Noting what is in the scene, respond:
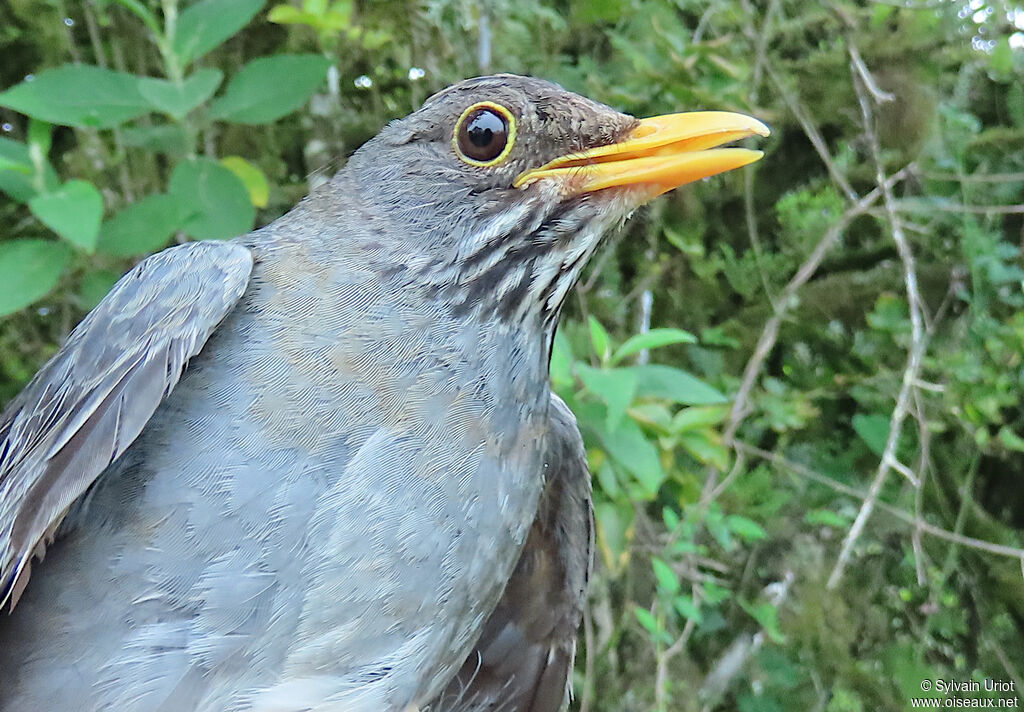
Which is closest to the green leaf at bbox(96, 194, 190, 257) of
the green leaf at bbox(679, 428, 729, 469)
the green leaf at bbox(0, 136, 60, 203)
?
the green leaf at bbox(0, 136, 60, 203)

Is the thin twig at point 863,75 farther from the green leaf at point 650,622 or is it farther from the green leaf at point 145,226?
the green leaf at point 145,226

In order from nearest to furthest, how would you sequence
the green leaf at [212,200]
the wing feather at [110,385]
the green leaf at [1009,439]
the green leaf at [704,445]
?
the wing feather at [110,385] → the green leaf at [212,200] → the green leaf at [704,445] → the green leaf at [1009,439]

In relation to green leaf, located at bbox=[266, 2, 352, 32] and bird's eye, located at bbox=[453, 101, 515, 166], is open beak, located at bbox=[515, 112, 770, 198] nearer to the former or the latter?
bird's eye, located at bbox=[453, 101, 515, 166]

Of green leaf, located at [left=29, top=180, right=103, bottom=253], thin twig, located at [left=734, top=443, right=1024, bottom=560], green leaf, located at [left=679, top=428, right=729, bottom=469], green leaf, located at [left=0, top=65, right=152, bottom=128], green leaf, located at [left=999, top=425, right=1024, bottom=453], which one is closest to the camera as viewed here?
green leaf, located at [left=29, top=180, right=103, bottom=253]

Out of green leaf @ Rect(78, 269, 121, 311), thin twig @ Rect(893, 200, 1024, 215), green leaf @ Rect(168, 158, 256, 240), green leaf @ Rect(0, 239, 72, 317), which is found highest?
green leaf @ Rect(168, 158, 256, 240)

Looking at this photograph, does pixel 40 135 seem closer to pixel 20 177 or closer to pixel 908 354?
pixel 20 177

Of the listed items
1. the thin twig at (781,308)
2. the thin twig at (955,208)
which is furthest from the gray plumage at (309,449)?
the thin twig at (955,208)
